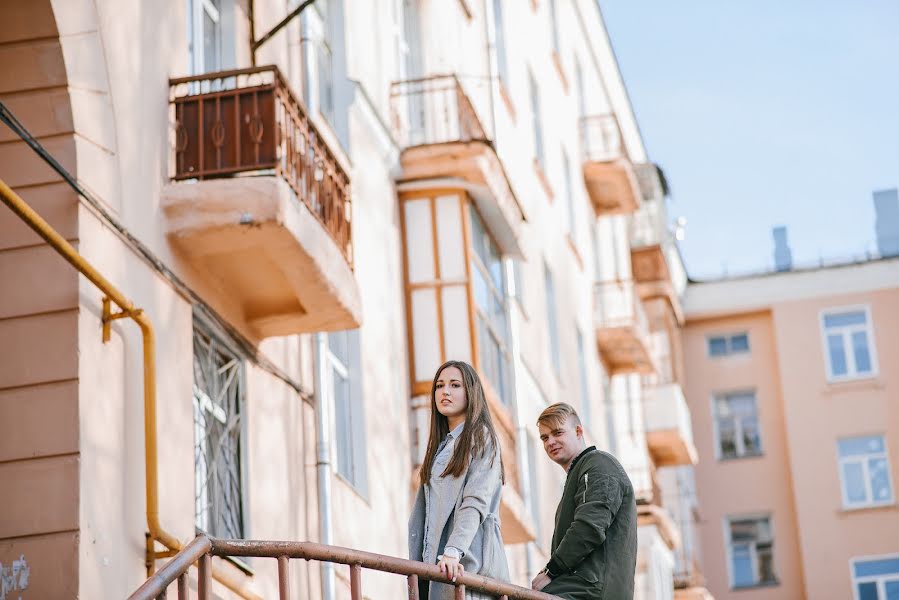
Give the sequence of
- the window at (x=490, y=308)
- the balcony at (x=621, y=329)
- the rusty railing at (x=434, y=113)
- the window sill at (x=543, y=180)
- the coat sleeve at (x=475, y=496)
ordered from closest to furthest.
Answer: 1. the coat sleeve at (x=475, y=496)
2. the rusty railing at (x=434, y=113)
3. the window at (x=490, y=308)
4. the window sill at (x=543, y=180)
5. the balcony at (x=621, y=329)

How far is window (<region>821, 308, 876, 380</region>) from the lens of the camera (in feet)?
142

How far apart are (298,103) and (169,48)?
0.99m

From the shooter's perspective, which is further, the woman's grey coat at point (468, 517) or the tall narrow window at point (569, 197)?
the tall narrow window at point (569, 197)

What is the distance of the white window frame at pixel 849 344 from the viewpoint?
4328 centimetres

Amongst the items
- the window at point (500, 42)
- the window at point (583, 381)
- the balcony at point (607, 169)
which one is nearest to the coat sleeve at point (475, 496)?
the window at point (500, 42)

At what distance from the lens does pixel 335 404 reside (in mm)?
16734

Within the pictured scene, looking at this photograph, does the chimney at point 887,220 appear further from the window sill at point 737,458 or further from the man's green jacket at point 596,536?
the man's green jacket at point 596,536

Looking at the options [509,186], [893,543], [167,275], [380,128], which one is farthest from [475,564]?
[893,543]

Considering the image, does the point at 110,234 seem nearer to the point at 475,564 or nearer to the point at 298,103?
the point at 298,103

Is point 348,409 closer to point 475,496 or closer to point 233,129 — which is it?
point 233,129

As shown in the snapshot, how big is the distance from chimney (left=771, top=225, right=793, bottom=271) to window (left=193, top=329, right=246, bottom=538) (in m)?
34.6

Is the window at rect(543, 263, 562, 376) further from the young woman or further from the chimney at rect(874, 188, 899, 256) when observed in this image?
the chimney at rect(874, 188, 899, 256)

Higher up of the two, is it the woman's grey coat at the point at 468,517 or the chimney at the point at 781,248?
the chimney at the point at 781,248

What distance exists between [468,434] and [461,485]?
0.26 meters
